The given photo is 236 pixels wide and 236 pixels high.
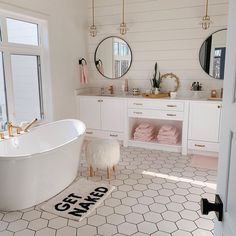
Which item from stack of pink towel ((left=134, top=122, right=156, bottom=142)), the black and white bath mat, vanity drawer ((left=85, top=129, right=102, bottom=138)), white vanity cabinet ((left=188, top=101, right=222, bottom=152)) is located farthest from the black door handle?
vanity drawer ((left=85, top=129, right=102, bottom=138))

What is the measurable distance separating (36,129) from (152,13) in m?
Result: 2.79

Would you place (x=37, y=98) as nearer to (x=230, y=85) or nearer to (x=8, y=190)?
(x=8, y=190)

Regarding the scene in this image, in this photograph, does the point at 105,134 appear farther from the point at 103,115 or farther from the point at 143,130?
the point at 143,130

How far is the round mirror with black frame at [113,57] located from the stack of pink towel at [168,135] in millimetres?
1347

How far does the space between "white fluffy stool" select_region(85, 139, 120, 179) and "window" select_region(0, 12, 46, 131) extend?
1.27 metres

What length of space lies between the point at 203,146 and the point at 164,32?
205 cm

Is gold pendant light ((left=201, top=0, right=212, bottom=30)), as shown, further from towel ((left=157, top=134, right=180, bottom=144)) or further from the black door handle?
the black door handle

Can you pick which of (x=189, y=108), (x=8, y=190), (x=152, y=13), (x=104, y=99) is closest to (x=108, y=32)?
(x=152, y=13)

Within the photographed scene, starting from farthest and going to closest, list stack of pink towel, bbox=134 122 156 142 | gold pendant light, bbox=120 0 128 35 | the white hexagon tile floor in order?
gold pendant light, bbox=120 0 128 35 < stack of pink towel, bbox=134 122 156 142 < the white hexagon tile floor

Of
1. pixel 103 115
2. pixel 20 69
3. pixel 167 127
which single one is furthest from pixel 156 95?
pixel 20 69

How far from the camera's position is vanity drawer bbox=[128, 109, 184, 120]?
13.3ft

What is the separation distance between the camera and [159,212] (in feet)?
8.24

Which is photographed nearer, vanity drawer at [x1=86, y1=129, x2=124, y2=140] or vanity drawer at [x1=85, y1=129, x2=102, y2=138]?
vanity drawer at [x1=86, y1=129, x2=124, y2=140]

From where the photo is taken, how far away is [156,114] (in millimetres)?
4199
